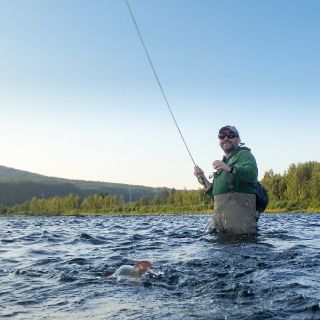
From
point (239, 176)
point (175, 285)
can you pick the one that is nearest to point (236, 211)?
point (239, 176)

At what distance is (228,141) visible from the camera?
1183 centimetres

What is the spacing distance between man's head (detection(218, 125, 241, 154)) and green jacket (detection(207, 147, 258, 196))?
0.23 metres

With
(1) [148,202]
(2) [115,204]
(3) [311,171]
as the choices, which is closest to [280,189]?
(3) [311,171]

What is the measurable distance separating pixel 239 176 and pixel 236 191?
2.11 ft

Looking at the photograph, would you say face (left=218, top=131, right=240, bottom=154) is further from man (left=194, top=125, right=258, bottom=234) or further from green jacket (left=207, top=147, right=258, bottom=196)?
green jacket (left=207, top=147, right=258, bottom=196)

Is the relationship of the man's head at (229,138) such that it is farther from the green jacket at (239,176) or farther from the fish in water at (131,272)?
the fish in water at (131,272)

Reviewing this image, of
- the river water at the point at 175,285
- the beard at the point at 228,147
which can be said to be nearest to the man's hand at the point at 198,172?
the beard at the point at 228,147

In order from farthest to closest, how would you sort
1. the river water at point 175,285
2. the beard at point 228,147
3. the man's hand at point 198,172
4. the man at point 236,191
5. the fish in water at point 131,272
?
the man's hand at point 198,172, the beard at point 228,147, the man at point 236,191, the fish in water at point 131,272, the river water at point 175,285

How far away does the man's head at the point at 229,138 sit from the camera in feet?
38.4

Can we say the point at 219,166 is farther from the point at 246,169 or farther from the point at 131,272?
the point at 131,272

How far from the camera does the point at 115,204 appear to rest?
7785 inches

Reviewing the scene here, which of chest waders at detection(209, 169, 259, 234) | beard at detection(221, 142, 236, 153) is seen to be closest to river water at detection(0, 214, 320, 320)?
chest waders at detection(209, 169, 259, 234)

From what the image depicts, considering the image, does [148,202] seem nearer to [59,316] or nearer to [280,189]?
[280,189]

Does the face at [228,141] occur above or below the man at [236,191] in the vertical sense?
above
